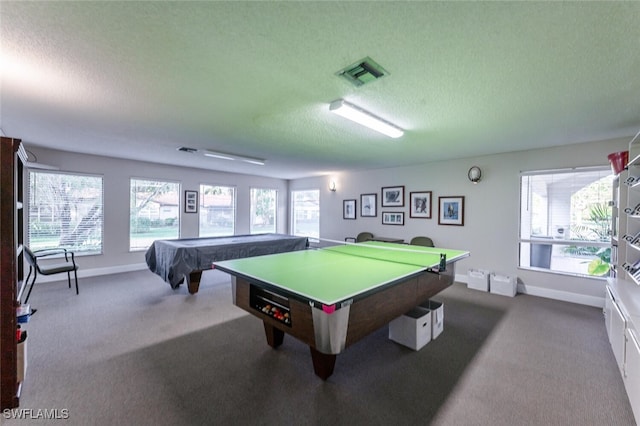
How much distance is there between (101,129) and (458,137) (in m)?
4.82

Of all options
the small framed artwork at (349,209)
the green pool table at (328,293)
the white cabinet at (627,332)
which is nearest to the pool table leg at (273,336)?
the green pool table at (328,293)

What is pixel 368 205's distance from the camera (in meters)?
6.63

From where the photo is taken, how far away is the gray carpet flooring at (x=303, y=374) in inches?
70.0

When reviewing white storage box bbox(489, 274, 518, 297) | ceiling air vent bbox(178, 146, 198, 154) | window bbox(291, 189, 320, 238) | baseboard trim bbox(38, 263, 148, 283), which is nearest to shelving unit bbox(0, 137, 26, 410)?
ceiling air vent bbox(178, 146, 198, 154)

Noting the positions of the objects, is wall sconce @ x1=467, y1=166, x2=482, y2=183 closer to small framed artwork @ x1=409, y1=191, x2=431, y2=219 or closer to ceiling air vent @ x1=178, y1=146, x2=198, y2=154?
small framed artwork @ x1=409, y1=191, x2=431, y2=219

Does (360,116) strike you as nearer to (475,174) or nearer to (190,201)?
(475,174)

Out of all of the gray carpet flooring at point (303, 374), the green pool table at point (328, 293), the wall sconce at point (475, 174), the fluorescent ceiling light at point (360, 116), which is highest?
the fluorescent ceiling light at point (360, 116)

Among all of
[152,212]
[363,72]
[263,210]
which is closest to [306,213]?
[263,210]

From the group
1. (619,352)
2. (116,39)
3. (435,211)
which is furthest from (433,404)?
(435,211)

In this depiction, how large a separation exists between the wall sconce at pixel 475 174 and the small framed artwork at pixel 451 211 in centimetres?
40

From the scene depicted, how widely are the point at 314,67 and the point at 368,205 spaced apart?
16.3 feet

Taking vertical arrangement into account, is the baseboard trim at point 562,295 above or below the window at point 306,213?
below

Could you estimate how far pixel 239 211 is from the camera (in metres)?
7.52

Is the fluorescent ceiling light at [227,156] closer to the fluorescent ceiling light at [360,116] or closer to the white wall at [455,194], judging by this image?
the white wall at [455,194]
